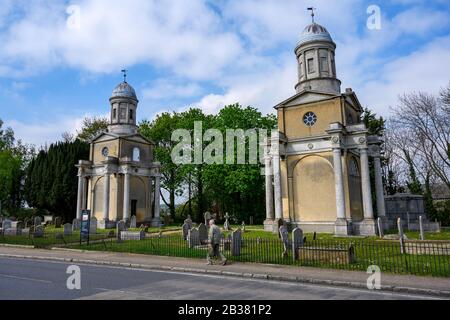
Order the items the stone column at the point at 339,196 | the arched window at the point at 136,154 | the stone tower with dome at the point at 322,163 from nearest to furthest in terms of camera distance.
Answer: the stone column at the point at 339,196
the stone tower with dome at the point at 322,163
the arched window at the point at 136,154

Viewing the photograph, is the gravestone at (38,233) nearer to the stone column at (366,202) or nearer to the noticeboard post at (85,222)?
the noticeboard post at (85,222)

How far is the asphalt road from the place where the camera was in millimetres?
8266

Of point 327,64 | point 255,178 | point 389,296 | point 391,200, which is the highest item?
point 327,64

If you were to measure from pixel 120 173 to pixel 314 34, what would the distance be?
2531 cm

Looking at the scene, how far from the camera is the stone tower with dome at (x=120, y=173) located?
1505 inches

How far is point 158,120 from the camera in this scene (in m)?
52.3

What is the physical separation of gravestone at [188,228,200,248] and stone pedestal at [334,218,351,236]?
10.7 meters

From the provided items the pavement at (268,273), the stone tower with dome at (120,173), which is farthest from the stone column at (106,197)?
the pavement at (268,273)

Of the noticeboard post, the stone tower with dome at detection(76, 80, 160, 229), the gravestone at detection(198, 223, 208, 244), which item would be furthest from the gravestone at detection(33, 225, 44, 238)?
the gravestone at detection(198, 223, 208, 244)

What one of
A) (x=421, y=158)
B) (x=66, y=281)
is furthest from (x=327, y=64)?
(x=66, y=281)

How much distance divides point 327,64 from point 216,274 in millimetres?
24782

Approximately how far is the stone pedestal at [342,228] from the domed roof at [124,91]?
30820 millimetres

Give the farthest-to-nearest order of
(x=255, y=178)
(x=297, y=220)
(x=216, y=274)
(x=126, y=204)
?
(x=255, y=178) → (x=126, y=204) → (x=297, y=220) → (x=216, y=274)
